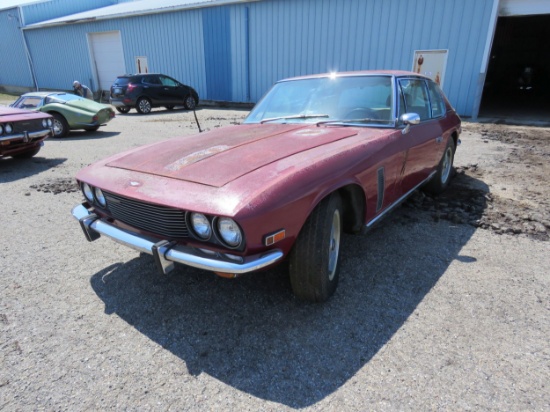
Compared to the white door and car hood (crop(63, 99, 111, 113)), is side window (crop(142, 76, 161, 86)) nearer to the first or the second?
car hood (crop(63, 99, 111, 113))

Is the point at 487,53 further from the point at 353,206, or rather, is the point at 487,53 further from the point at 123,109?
the point at 123,109

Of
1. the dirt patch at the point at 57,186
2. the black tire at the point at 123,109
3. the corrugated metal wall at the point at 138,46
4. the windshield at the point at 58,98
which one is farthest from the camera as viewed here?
the corrugated metal wall at the point at 138,46

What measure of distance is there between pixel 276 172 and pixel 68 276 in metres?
2.09

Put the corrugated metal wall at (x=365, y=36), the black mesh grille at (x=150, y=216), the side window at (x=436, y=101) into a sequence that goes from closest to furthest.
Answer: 1. the black mesh grille at (x=150, y=216)
2. the side window at (x=436, y=101)
3. the corrugated metal wall at (x=365, y=36)

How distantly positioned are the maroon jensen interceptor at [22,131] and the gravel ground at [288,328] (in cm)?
341

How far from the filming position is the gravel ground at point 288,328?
1.87 m

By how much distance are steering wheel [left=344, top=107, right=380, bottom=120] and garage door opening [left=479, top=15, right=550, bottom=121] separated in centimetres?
2152

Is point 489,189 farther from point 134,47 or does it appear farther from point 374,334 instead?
point 134,47

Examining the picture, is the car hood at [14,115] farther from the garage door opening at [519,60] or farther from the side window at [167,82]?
the garage door opening at [519,60]

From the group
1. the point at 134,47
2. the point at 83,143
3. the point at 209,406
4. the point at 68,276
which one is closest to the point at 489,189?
the point at 209,406

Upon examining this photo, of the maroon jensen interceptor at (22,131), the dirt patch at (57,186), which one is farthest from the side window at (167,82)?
the dirt patch at (57,186)

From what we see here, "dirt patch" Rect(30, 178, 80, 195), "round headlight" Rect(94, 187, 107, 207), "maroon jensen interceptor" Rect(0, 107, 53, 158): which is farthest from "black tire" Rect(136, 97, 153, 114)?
"round headlight" Rect(94, 187, 107, 207)

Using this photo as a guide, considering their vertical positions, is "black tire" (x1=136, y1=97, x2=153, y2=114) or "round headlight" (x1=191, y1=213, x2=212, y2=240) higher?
"round headlight" (x1=191, y1=213, x2=212, y2=240)

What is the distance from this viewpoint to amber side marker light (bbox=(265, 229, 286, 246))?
2006 mm
